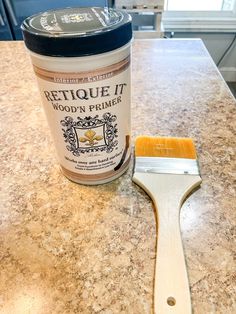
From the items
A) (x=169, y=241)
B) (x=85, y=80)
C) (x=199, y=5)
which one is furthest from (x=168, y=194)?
(x=199, y=5)

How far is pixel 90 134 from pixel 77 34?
12 centimetres

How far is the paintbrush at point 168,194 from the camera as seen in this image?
0.27 metres

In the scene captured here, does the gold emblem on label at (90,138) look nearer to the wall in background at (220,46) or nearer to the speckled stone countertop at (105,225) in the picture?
the speckled stone countertop at (105,225)

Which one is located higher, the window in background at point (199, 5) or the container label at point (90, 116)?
the container label at point (90, 116)

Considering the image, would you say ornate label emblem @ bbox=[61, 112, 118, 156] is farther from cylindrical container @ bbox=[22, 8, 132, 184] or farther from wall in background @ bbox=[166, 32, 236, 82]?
wall in background @ bbox=[166, 32, 236, 82]

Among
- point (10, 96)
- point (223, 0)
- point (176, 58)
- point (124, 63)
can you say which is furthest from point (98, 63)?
point (223, 0)

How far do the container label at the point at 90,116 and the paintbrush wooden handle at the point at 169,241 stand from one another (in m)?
0.07

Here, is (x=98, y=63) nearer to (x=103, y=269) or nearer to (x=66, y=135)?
(x=66, y=135)

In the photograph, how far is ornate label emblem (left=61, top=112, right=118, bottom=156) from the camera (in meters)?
0.33

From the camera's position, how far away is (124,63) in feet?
1.02

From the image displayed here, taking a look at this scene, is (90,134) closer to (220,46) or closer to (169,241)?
(169,241)

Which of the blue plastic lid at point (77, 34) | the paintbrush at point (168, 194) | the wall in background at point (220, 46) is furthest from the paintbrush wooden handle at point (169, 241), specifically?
the wall in background at point (220, 46)

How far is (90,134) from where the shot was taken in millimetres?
336

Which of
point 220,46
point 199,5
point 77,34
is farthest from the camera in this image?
point 220,46
